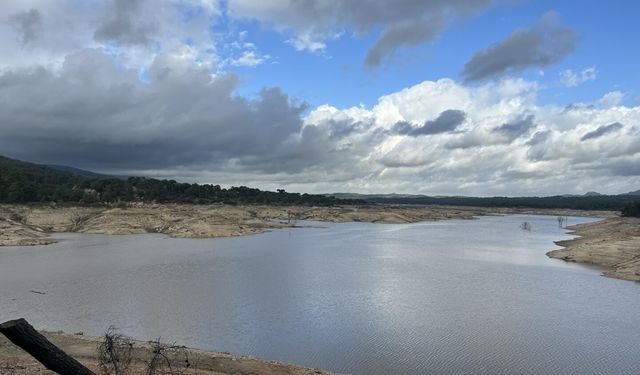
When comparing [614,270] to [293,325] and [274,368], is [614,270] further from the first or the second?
[274,368]

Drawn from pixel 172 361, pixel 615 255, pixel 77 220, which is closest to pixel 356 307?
pixel 172 361

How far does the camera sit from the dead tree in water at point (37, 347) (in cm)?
661

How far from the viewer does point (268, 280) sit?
1422 inches

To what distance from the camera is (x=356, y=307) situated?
26.6 meters

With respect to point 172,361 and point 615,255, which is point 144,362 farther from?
point 615,255

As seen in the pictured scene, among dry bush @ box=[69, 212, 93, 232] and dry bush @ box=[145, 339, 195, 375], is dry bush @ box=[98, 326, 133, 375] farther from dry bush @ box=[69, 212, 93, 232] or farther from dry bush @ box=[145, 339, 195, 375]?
dry bush @ box=[69, 212, 93, 232]

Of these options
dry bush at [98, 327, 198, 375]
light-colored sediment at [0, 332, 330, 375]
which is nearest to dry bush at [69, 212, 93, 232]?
light-colored sediment at [0, 332, 330, 375]

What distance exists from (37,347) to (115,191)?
122967 millimetres

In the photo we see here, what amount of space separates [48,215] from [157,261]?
176 ft

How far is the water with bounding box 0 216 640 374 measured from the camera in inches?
739

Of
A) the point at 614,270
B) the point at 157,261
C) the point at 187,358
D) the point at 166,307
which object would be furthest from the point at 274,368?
the point at 614,270

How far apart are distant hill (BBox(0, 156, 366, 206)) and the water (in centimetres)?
5856

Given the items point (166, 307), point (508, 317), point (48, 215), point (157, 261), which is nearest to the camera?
point (508, 317)

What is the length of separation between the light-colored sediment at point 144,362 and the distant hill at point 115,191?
9138cm
